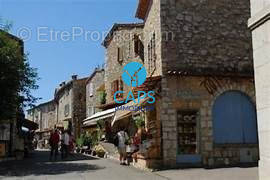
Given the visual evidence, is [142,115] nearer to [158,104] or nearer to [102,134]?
[158,104]

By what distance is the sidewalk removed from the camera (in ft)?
34.1

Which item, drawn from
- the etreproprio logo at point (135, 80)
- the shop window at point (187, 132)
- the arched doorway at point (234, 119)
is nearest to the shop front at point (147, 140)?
the etreproprio logo at point (135, 80)

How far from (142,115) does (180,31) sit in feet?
13.5

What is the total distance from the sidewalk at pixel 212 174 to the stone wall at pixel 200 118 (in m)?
1.18

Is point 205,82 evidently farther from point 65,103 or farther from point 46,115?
point 46,115

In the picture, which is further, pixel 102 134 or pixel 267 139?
pixel 102 134

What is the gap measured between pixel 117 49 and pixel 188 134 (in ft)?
43.0

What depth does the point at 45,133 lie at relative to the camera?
54.0m

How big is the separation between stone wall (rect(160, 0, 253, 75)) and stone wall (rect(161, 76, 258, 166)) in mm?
779

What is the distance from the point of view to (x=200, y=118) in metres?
13.7

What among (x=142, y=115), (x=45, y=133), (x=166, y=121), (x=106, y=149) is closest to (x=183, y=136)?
(x=166, y=121)

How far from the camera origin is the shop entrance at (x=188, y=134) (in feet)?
44.7

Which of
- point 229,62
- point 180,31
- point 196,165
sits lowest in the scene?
point 196,165

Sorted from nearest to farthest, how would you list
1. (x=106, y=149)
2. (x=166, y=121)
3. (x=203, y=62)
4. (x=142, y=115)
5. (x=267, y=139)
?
A: (x=267, y=139) < (x=166, y=121) < (x=203, y=62) < (x=142, y=115) < (x=106, y=149)
